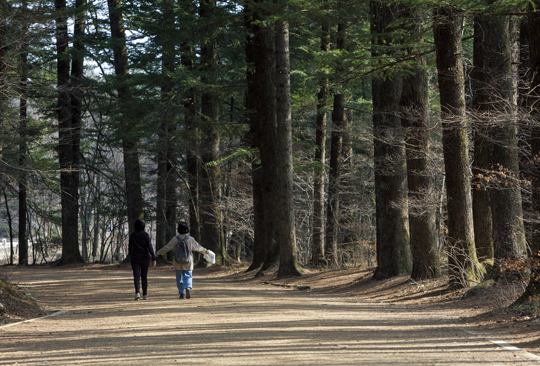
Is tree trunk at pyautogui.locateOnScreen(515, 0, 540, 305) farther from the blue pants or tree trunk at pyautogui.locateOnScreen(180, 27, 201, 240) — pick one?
tree trunk at pyautogui.locateOnScreen(180, 27, 201, 240)

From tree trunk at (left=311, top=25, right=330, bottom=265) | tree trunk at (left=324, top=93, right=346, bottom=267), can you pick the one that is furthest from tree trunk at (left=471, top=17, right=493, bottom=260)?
tree trunk at (left=311, top=25, right=330, bottom=265)

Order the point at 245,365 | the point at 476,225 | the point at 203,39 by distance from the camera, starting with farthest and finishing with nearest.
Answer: the point at 203,39
the point at 476,225
the point at 245,365

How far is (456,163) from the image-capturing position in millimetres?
12680

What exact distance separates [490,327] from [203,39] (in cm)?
1613

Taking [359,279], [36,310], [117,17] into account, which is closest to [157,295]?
[36,310]

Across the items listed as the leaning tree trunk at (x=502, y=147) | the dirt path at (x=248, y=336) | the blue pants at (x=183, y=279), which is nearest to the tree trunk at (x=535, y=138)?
the dirt path at (x=248, y=336)

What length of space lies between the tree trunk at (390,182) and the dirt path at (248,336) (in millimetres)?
3934

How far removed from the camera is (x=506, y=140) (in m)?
12.0

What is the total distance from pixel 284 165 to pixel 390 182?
4.28 metres

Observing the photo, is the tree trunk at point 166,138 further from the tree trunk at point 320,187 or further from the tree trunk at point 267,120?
the tree trunk at point 320,187

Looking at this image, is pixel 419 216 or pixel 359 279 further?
pixel 359 279

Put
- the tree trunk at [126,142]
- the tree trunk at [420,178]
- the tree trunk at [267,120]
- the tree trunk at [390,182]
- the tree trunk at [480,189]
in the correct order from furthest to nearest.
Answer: the tree trunk at [126,142] → the tree trunk at [267,120] → the tree trunk at [390,182] → the tree trunk at [420,178] → the tree trunk at [480,189]

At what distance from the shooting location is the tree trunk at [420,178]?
14234 millimetres

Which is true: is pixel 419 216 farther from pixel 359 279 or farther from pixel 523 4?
pixel 523 4
